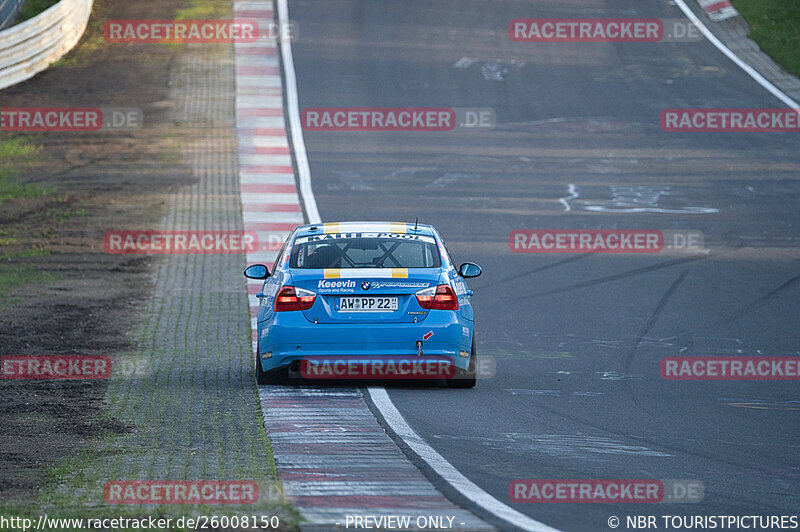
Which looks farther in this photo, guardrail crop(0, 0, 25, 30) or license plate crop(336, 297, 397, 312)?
guardrail crop(0, 0, 25, 30)

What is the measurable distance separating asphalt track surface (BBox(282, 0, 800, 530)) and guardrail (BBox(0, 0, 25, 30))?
297 inches

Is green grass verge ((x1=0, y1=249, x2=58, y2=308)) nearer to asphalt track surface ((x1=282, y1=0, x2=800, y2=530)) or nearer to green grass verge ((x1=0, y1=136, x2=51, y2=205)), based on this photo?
green grass verge ((x1=0, y1=136, x2=51, y2=205))

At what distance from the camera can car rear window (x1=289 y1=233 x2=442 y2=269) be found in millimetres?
11203

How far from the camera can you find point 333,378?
1115 centimetres

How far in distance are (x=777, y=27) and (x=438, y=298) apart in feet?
86.5

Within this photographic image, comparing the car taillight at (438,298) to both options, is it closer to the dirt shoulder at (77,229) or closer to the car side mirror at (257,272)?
the car side mirror at (257,272)

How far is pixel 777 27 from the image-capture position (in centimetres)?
3431

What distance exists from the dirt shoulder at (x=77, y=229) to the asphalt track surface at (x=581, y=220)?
2.79 meters

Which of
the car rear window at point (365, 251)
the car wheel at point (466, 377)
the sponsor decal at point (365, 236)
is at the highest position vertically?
the sponsor decal at point (365, 236)

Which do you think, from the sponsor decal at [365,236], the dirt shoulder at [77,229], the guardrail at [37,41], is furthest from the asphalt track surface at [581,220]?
the guardrail at [37,41]

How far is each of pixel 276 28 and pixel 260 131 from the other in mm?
8886

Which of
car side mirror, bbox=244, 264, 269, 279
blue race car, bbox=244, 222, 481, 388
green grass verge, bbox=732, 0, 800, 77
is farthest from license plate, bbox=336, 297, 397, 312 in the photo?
green grass verge, bbox=732, 0, 800, 77

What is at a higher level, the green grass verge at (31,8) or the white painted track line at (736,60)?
the green grass verge at (31,8)

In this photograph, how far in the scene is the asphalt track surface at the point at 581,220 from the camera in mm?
8945
